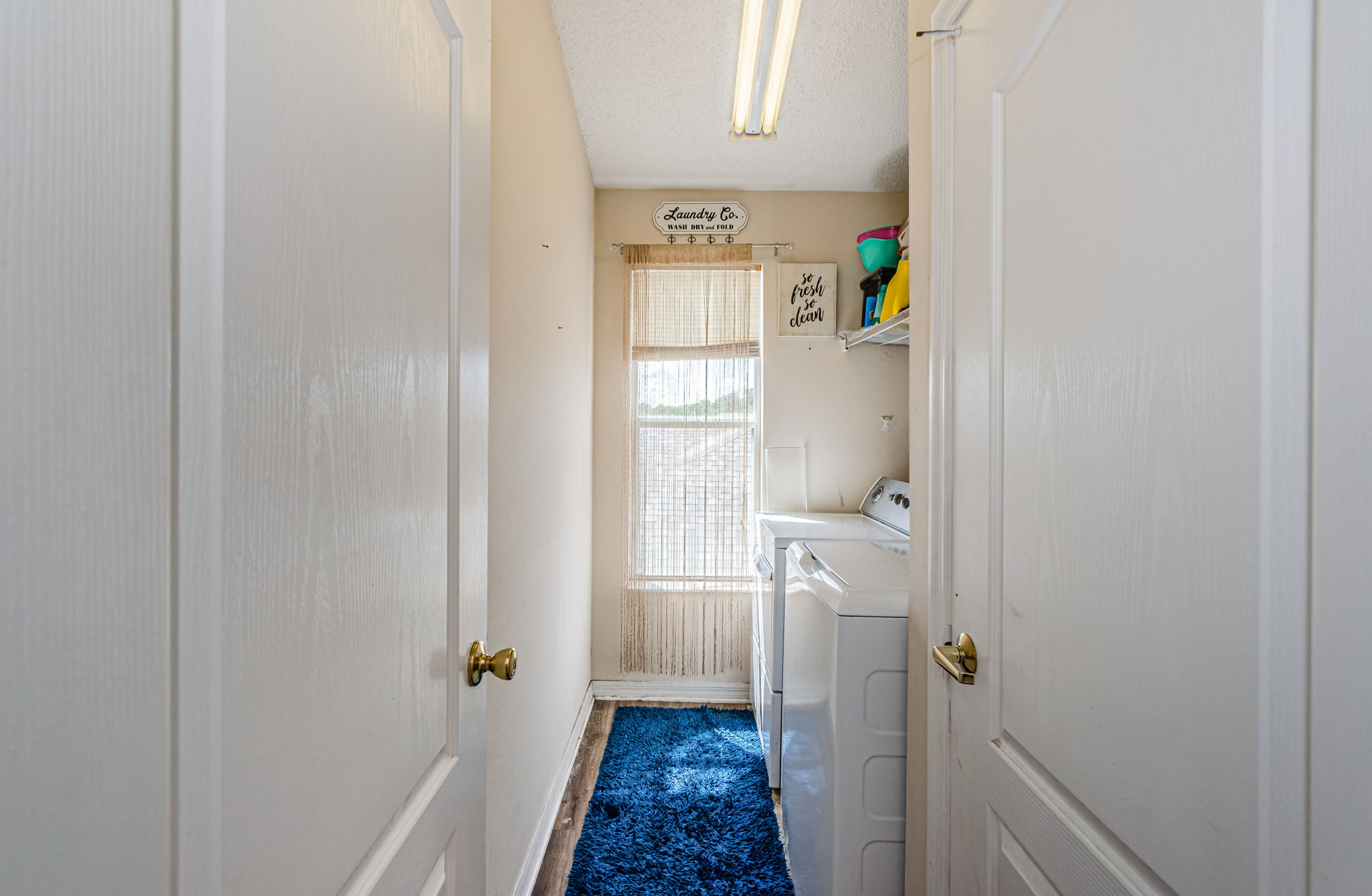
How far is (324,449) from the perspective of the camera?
485mm

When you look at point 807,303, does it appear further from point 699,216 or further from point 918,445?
point 918,445

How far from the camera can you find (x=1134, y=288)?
60 centimetres

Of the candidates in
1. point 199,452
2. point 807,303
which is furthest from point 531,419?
point 807,303

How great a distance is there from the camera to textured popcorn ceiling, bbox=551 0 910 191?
5.81 ft

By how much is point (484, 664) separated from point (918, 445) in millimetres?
837

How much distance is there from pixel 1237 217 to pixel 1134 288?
11 cm

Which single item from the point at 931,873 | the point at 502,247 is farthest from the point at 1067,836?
the point at 502,247

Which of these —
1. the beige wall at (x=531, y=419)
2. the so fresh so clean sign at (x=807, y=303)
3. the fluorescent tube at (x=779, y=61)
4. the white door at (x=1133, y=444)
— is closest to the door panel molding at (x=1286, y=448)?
the white door at (x=1133, y=444)

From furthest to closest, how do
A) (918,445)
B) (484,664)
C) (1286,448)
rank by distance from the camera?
(918,445), (484,664), (1286,448)

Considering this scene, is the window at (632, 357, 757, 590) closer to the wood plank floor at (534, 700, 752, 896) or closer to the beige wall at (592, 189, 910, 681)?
the beige wall at (592, 189, 910, 681)

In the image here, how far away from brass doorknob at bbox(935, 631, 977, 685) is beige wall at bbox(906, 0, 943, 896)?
0.12 m

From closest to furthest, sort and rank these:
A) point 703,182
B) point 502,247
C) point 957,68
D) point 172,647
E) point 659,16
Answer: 1. point 172,647
2. point 957,68
3. point 502,247
4. point 659,16
5. point 703,182

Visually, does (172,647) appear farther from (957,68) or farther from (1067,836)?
(957,68)

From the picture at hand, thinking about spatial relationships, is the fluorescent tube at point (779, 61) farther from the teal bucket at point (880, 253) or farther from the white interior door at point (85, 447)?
the white interior door at point (85, 447)
